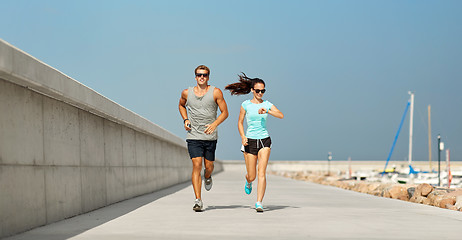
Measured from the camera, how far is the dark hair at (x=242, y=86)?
10.4 m

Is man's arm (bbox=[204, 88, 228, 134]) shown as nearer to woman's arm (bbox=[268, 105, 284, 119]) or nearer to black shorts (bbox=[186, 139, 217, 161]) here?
black shorts (bbox=[186, 139, 217, 161])

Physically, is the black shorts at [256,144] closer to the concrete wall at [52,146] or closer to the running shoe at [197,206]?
the running shoe at [197,206]

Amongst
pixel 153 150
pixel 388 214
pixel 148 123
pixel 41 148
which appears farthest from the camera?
pixel 153 150

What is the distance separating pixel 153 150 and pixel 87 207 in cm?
853

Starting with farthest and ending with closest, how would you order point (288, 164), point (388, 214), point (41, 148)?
point (288, 164) < point (388, 214) < point (41, 148)

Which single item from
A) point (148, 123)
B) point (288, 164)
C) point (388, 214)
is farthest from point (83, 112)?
point (288, 164)

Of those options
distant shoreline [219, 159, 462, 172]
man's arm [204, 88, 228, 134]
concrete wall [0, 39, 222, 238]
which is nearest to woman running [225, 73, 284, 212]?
man's arm [204, 88, 228, 134]

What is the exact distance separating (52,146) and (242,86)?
3425mm

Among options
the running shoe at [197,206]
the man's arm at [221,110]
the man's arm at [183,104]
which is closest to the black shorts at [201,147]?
the man's arm at [221,110]

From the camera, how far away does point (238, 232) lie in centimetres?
730

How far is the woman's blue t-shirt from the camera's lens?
10.1 metres

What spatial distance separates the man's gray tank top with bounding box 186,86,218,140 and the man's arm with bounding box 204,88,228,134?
0.21 ft

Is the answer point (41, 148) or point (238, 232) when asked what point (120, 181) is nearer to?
point (41, 148)

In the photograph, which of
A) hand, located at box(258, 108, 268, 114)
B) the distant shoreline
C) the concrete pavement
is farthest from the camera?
the distant shoreline
